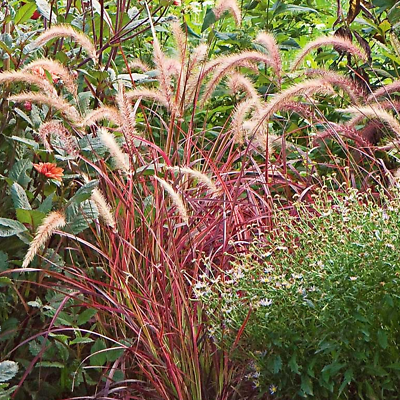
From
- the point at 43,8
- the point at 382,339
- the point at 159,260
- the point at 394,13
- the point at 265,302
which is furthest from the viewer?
the point at 394,13

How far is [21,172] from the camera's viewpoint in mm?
2762

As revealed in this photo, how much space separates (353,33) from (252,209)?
4.16ft

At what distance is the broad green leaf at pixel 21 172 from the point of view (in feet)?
9.02

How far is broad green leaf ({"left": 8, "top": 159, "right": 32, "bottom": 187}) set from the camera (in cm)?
275

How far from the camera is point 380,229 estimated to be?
7.34 ft

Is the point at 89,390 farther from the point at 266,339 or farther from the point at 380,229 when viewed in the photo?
the point at 380,229

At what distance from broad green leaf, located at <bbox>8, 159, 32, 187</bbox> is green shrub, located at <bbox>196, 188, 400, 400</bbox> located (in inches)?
31.6

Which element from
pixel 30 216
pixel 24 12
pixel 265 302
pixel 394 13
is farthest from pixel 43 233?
pixel 394 13

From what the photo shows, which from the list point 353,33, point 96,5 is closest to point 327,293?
point 96,5

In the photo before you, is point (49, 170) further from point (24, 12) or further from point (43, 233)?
point (24, 12)

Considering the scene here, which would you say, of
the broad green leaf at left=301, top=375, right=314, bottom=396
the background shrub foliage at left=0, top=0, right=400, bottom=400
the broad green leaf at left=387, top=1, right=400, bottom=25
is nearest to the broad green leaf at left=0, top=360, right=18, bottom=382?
the background shrub foliage at left=0, top=0, right=400, bottom=400

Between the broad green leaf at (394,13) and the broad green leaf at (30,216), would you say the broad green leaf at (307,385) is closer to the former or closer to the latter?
the broad green leaf at (30,216)

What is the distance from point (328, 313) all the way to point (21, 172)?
120 centimetres

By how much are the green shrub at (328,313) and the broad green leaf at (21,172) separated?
803 mm
